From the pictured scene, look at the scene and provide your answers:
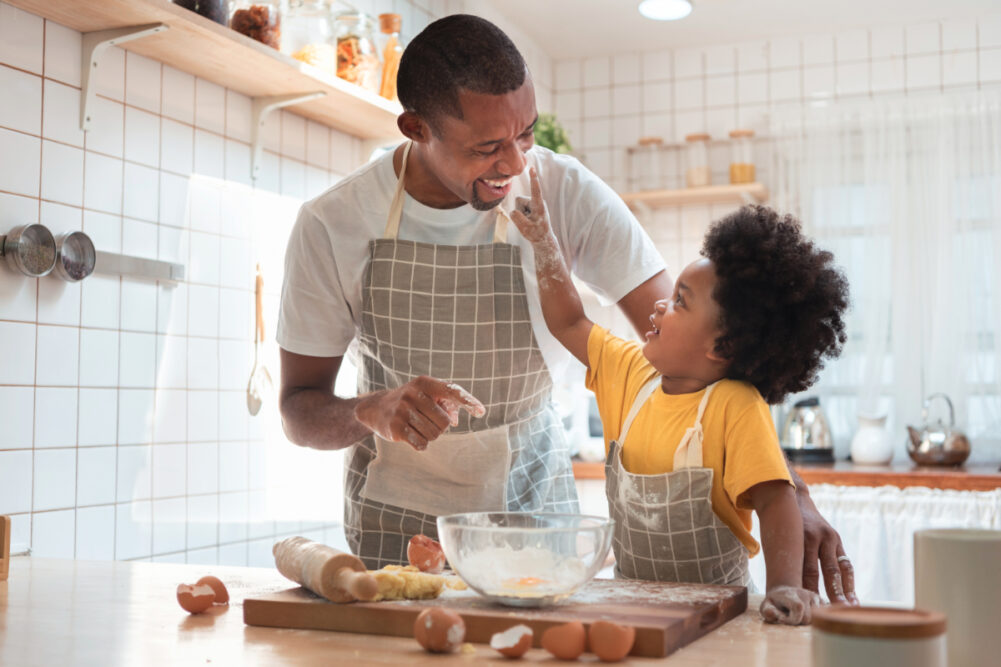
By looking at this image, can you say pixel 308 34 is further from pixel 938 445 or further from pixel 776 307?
pixel 938 445

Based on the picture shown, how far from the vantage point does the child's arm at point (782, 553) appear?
3.15 feet

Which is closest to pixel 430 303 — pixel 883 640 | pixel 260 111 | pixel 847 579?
A: pixel 847 579

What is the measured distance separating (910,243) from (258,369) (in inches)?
108

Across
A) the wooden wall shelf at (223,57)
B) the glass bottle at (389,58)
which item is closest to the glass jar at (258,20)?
the wooden wall shelf at (223,57)

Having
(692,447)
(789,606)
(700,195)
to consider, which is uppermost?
(700,195)

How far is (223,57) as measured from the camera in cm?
212

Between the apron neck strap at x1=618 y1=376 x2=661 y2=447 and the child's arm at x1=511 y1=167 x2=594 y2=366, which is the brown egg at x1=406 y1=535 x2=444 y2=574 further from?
the child's arm at x1=511 y1=167 x2=594 y2=366

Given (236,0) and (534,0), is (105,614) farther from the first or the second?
(534,0)

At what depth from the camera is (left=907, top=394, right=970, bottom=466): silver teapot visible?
3.55 m

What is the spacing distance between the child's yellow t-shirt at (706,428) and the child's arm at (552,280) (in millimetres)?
27

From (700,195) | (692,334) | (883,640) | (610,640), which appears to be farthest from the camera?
(700,195)

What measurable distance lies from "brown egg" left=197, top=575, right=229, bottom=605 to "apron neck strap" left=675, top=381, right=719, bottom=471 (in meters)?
0.56

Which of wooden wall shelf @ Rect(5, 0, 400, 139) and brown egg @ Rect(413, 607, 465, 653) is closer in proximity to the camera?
brown egg @ Rect(413, 607, 465, 653)

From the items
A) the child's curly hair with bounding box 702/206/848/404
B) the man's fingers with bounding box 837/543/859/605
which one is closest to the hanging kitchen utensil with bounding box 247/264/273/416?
the child's curly hair with bounding box 702/206/848/404
